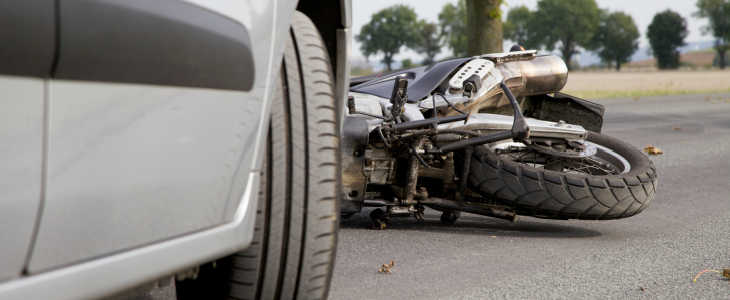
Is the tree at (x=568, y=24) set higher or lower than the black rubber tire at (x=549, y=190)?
higher

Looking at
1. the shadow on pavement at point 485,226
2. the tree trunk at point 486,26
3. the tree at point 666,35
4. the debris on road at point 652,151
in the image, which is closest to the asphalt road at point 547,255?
the shadow on pavement at point 485,226

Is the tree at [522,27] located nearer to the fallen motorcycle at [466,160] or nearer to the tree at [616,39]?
the tree at [616,39]

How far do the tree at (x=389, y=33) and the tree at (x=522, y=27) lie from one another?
15.5 m

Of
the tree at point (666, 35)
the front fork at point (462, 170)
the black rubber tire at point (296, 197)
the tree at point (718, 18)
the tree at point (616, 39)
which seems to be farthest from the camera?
the tree at point (616, 39)

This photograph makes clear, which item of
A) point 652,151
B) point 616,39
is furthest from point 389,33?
point 652,151

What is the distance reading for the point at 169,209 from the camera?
1.59 m

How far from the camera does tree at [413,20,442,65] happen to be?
432 ft

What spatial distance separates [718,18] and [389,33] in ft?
173

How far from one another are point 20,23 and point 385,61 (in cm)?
12890

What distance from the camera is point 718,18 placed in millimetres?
128250

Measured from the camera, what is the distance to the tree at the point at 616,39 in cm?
13500

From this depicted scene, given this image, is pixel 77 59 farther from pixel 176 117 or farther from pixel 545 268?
pixel 545 268

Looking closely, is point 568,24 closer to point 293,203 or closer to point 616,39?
point 616,39

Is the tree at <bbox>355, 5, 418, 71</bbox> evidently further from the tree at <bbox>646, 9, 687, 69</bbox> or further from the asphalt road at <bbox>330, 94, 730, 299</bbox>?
the asphalt road at <bbox>330, 94, 730, 299</bbox>
